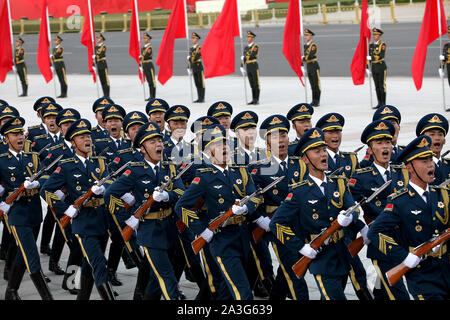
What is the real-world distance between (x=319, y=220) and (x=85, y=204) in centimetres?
270

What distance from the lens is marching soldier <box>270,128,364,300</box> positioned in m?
6.86

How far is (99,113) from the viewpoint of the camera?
12.0 metres

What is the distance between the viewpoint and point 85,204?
8.64 metres

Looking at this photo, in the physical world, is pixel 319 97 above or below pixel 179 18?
below

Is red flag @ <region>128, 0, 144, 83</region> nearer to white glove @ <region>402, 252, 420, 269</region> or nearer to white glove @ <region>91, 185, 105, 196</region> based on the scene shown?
white glove @ <region>91, 185, 105, 196</region>

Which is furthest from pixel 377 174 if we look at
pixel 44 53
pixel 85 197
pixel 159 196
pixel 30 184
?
pixel 44 53

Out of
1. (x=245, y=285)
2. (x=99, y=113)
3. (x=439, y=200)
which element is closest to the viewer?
(x=439, y=200)

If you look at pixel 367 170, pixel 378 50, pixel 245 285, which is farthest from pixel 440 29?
pixel 245 285

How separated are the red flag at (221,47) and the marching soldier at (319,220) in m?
10.5

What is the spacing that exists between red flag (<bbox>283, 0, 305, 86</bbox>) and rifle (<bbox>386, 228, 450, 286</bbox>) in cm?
1329

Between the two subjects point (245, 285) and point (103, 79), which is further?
point (103, 79)

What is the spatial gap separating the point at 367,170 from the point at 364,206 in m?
0.39

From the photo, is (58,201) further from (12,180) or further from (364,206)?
(364,206)

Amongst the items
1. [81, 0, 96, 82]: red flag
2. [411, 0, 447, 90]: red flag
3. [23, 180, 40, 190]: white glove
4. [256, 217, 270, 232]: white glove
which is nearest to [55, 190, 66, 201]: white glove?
[23, 180, 40, 190]: white glove
